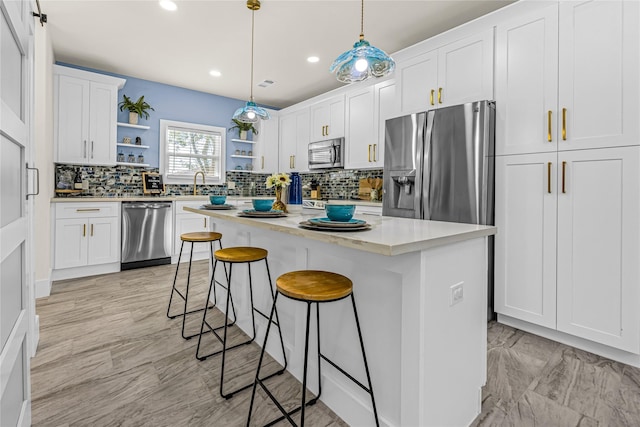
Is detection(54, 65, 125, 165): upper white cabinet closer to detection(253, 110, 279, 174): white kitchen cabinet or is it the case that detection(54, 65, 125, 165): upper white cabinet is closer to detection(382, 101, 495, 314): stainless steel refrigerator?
detection(253, 110, 279, 174): white kitchen cabinet

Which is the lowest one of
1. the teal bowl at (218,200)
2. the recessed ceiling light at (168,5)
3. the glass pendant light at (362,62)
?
the teal bowl at (218,200)

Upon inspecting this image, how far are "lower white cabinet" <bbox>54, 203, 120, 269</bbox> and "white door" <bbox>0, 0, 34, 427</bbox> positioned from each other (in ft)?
9.51

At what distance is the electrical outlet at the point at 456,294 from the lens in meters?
1.32

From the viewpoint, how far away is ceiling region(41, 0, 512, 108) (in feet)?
9.67

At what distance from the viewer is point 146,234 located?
432 cm

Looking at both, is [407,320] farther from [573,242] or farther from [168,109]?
[168,109]

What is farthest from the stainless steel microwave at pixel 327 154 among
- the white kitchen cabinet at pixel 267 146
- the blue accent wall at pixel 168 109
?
the blue accent wall at pixel 168 109

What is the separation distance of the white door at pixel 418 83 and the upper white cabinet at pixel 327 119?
1.46 m

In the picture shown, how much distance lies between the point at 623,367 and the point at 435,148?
2026mm

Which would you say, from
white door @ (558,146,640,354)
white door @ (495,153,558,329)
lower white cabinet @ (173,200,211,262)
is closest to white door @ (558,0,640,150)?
white door @ (558,146,640,354)

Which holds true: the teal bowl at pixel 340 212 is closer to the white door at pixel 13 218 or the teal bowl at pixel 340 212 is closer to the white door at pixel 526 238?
the white door at pixel 13 218

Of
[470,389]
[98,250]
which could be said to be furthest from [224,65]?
[470,389]

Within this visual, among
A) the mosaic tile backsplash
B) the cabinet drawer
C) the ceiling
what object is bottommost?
the cabinet drawer

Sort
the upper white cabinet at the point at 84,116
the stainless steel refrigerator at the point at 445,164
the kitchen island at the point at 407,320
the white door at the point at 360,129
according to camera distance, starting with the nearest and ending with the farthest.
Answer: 1. the kitchen island at the point at 407,320
2. the stainless steel refrigerator at the point at 445,164
3. the upper white cabinet at the point at 84,116
4. the white door at the point at 360,129
